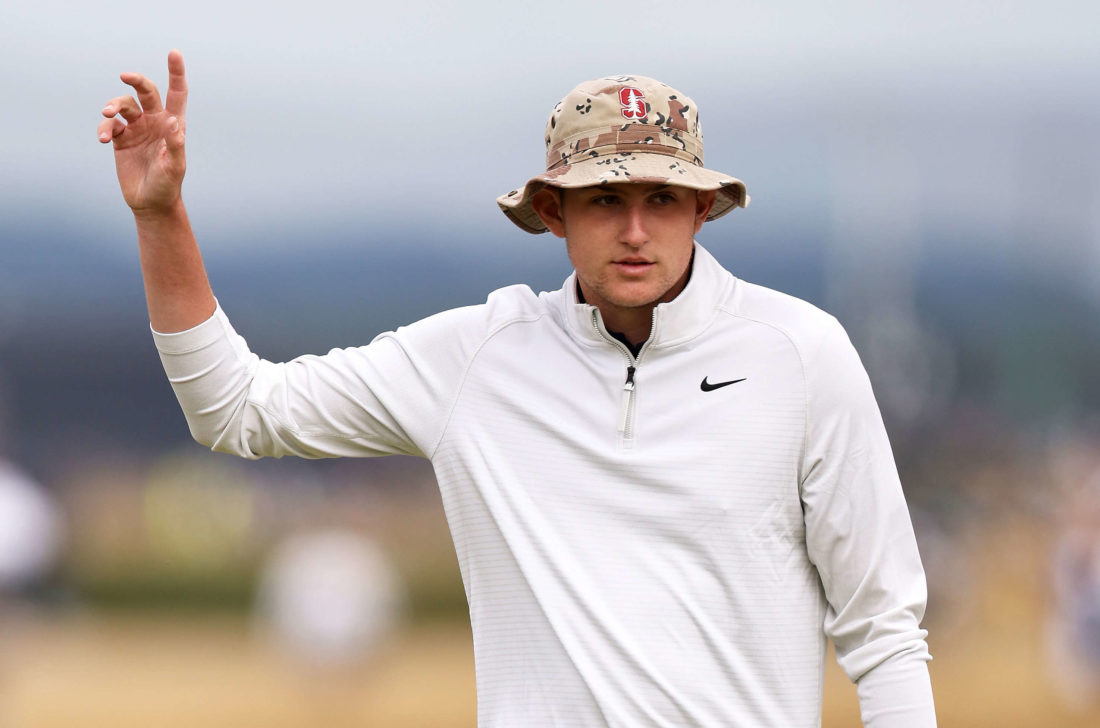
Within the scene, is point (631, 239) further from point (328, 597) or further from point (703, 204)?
point (328, 597)

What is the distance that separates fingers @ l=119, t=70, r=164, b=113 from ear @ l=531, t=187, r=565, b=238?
482 millimetres

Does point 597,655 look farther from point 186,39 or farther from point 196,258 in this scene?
point 186,39

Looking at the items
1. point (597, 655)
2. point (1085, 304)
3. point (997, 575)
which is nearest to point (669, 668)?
point (597, 655)

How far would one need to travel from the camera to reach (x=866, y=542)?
5.55 feet

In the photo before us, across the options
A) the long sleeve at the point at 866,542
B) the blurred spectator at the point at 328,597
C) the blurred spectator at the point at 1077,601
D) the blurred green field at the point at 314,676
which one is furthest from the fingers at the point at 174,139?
the blurred spectator at the point at 1077,601

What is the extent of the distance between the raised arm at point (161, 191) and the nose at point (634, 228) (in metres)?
0.52

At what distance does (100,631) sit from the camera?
4832 millimetres

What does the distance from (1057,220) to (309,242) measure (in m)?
2.61

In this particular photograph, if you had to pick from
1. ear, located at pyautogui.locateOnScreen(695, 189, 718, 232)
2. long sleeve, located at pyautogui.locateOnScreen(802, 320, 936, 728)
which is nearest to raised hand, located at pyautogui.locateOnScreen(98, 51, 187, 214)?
ear, located at pyautogui.locateOnScreen(695, 189, 718, 232)

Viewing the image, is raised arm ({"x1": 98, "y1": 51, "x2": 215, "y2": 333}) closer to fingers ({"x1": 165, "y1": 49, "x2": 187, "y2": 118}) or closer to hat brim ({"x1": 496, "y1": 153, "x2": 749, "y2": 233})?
fingers ({"x1": 165, "y1": 49, "x2": 187, "y2": 118})

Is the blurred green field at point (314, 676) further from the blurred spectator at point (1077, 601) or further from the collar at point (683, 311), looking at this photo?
the collar at point (683, 311)

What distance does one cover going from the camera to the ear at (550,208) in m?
1.88

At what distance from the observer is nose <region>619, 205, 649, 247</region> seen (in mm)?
1721

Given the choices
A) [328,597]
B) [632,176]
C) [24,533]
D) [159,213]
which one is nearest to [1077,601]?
[328,597]
